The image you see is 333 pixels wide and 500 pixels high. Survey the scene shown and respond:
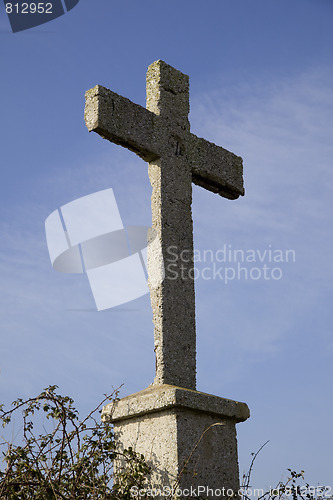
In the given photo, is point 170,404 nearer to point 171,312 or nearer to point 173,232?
point 171,312

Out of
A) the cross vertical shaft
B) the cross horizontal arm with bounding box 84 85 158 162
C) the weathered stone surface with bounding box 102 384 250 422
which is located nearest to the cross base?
the weathered stone surface with bounding box 102 384 250 422

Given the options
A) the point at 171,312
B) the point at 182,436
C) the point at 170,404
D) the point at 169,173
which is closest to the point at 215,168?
the point at 169,173

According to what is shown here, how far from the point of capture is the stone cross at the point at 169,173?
16.2 ft

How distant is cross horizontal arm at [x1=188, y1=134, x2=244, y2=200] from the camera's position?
5.81 meters

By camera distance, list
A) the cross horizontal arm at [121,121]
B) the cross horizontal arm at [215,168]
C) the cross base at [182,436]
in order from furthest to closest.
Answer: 1. the cross horizontal arm at [215,168]
2. the cross horizontal arm at [121,121]
3. the cross base at [182,436]

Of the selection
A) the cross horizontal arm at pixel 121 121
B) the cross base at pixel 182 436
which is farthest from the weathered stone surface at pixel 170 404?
the cross horizontal arm at pixel 121 121

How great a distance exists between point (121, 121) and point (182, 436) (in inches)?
99.1

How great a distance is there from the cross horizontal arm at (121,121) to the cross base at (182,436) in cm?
198

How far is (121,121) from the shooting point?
525 centimetres

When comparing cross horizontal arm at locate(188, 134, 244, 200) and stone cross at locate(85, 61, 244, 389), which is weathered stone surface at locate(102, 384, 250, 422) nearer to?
stone cross at locate(85, 61, 244, 389)

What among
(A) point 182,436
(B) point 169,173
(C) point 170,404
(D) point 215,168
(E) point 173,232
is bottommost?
(A) point 182,436

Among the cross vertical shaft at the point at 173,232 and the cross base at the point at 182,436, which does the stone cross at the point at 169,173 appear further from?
the cross base at the point at 182,436

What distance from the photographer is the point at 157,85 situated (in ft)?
18.5

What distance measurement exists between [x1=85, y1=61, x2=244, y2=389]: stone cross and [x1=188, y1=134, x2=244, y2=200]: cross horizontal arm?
0.03ft
